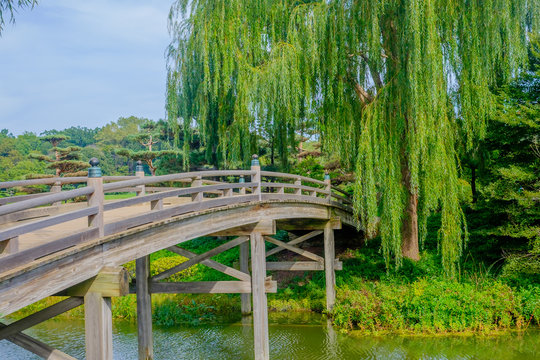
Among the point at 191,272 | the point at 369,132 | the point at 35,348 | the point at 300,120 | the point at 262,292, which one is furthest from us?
the point at 191,272

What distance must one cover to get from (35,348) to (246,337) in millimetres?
7151

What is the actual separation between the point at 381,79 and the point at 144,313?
779cm

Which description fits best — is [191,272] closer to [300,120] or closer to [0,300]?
[300,120]

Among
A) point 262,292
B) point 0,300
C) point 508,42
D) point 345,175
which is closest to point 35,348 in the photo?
point 0,300

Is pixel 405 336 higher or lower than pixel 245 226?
lower

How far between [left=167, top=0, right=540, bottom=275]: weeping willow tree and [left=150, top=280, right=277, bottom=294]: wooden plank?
3858 mm

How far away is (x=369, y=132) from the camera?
434 inches

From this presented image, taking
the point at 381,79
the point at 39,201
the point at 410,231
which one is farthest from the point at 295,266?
the point at 39,201

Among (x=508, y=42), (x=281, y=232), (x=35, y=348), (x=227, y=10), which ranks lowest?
(x=281, y=232)

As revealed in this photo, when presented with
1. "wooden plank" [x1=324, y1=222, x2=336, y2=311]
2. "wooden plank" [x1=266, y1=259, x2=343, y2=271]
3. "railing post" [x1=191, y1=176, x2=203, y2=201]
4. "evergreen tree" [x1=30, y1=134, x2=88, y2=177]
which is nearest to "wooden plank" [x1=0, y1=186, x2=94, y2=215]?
"railing post" [x1=191, y1=176, x2=203, y2=201]

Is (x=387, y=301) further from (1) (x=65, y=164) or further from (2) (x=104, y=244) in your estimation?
(1) (x=65, y=164)

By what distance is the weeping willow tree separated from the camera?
10.5 metres

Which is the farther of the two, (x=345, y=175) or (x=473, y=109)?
(x=345, y=175)

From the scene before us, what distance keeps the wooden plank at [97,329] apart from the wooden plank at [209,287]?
12.6 feet
